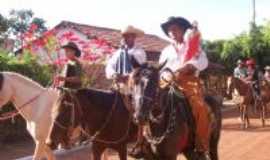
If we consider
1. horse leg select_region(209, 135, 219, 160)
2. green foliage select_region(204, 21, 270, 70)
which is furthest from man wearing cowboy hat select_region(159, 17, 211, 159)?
green foliage select_region(204, 21, 270, 70)

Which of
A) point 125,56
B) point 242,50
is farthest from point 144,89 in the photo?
point 242,50

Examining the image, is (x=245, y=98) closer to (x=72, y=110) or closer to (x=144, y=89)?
(x=72, y=110)

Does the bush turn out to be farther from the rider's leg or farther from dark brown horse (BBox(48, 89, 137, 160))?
the rider's leg

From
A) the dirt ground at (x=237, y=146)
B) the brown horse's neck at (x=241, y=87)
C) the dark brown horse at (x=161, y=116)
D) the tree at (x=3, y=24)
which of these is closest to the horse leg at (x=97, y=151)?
the dark brown horse at (x=161, y=116)

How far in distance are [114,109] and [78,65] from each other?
38.5 inches

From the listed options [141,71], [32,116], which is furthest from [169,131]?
[32,116]

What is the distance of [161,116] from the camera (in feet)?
20.9

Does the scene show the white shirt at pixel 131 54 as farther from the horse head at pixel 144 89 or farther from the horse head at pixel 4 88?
the horse head at pixel 144 89

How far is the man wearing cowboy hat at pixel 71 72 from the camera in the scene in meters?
7.92

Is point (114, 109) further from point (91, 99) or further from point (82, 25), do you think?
point (82, 25)

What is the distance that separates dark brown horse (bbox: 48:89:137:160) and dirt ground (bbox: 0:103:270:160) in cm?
412

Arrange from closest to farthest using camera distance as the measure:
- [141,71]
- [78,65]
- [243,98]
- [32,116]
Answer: [141,71], [78,65], [32,116], [243,98]

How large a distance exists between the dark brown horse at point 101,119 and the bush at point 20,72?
6662 millimetres

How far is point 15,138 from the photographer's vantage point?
14.8 meters
